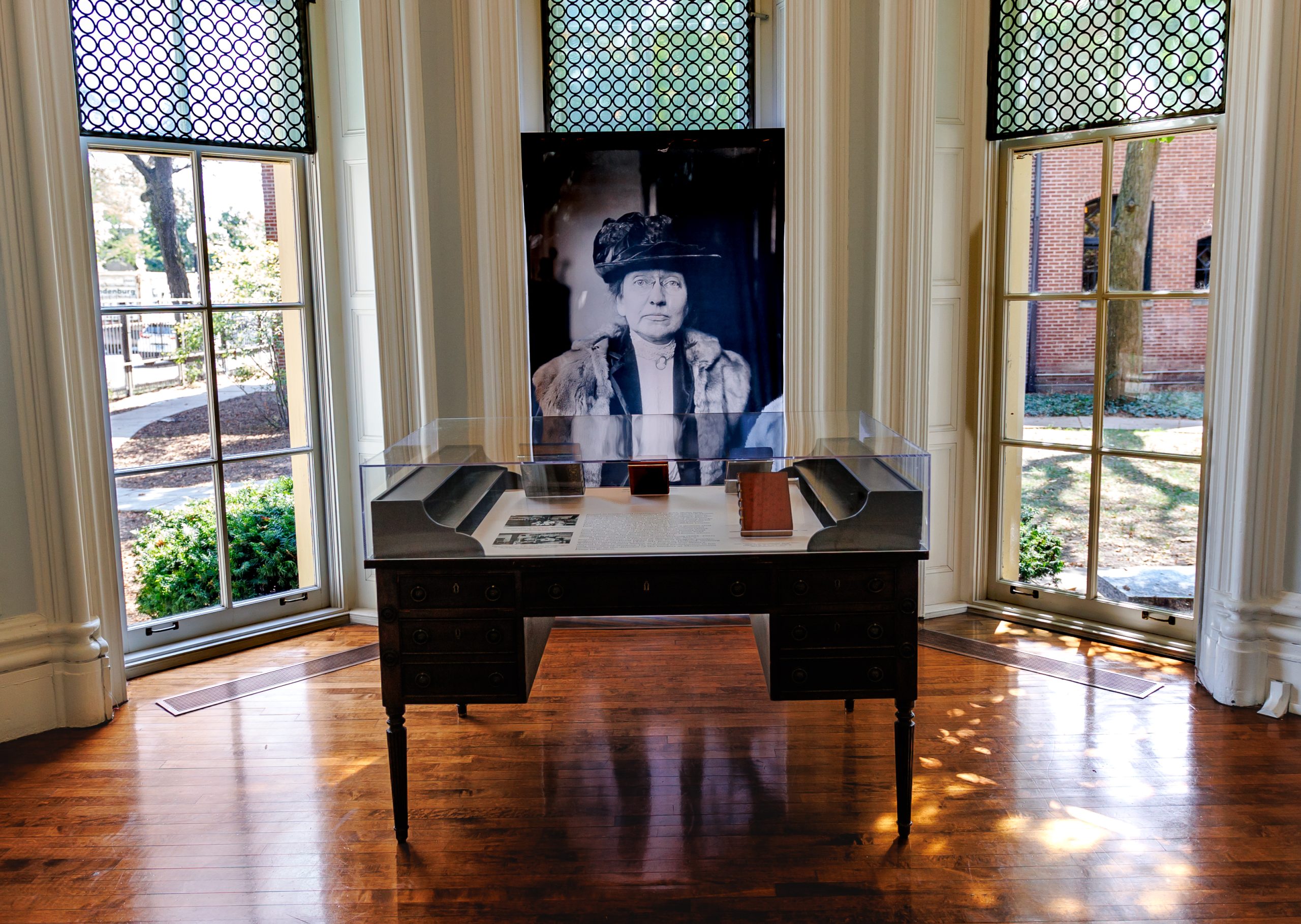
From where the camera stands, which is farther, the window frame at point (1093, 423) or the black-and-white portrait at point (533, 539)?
the window frame at point (1093, 423)

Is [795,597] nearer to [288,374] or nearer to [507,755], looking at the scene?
[507,755]

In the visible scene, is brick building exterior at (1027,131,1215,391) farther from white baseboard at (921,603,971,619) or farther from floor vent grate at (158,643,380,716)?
floor vent grate at (158,643,380,716)

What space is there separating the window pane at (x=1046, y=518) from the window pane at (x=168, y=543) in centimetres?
396

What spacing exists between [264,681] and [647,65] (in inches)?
138

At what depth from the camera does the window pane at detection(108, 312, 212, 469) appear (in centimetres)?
451

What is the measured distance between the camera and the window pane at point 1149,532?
4582 millimetres

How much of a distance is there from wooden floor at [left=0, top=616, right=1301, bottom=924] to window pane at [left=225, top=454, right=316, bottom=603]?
2.32 feet

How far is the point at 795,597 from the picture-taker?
3.02m

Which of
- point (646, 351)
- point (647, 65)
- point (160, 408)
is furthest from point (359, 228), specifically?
point (647, 65)

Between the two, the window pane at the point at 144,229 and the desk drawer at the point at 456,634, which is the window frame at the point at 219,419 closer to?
the window pane at the point at 144,229

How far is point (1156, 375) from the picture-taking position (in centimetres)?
459

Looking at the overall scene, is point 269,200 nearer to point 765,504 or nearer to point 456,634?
point 456,634

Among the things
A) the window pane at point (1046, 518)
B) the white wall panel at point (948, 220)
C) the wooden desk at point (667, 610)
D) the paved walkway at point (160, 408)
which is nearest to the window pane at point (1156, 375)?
the window pane at point (1046, 518)

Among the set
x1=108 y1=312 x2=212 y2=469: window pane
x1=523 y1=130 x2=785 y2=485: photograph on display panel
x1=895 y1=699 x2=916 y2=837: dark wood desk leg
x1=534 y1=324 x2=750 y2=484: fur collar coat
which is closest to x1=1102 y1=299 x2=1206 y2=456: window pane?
x1=523 y1=130 x2=785 y2=485: photograph on display panel
